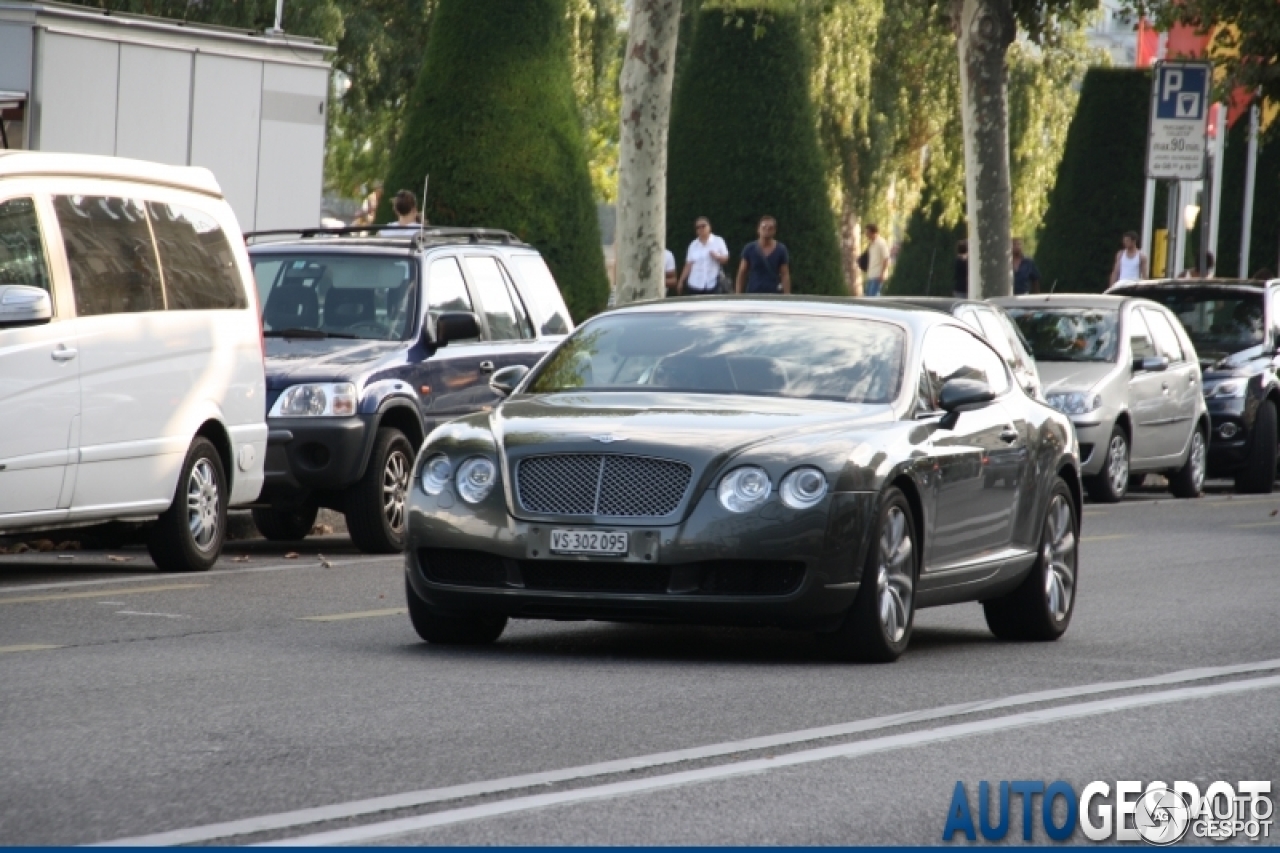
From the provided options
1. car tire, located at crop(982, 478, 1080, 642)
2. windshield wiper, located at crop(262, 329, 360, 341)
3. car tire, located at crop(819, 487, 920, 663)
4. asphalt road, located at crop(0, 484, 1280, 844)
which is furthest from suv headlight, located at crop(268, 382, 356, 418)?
car tire, located at crop(819, 487, 920, 663)

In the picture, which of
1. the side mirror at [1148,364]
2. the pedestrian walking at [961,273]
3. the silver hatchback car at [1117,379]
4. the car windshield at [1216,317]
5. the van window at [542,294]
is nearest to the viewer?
the van window at [542,294]

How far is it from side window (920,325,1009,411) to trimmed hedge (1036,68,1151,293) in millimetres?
31590

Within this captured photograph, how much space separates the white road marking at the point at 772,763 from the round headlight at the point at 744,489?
Answer: 146 centimetres

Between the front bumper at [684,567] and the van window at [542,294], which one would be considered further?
the van window at [542,294]

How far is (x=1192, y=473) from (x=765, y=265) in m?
6.43

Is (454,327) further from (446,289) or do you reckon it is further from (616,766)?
(616,766)

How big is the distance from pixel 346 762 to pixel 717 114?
1236 inches

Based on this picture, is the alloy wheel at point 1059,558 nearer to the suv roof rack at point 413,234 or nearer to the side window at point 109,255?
the side window at point 109,255

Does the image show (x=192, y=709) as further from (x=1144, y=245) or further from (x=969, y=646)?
(x=1144, y=245)

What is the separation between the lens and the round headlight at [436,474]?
1033 centimetres

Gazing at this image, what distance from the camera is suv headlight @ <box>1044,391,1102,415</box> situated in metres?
21.7

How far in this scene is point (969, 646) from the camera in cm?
1148

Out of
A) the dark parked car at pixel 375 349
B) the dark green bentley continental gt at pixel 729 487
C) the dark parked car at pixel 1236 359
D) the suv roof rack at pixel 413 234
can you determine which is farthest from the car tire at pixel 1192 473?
the dark green bentley continental gt at pixel 729 487

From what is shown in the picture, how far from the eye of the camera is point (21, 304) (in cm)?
1239
